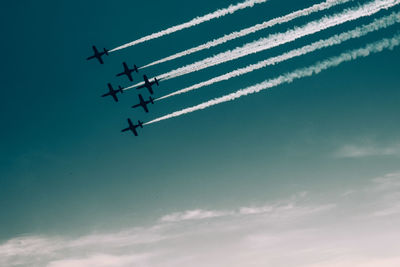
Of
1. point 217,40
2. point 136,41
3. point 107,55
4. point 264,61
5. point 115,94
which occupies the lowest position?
point 264,61

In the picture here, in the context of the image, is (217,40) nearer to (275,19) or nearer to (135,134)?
(275,19)

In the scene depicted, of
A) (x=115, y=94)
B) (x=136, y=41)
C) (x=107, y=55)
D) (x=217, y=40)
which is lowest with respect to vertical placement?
(x=217, y=40)

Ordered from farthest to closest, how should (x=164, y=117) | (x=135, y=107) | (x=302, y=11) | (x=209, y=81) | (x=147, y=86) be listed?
(x=135, y=107) → (x=147, y=86) → (x=164, y=117) → (x=209, y=81) → (x=302, y=11)

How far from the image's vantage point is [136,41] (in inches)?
1537

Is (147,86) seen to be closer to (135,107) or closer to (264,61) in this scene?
(135,107)

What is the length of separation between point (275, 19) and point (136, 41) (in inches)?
588

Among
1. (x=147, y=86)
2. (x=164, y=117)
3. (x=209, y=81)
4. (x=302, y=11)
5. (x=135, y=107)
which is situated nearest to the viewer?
(x=302, y=11)

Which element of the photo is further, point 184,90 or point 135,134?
point 135,134

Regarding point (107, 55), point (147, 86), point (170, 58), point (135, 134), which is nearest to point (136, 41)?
point (170, 58)

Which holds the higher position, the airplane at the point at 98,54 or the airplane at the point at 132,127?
the airplane at the point at 98,54

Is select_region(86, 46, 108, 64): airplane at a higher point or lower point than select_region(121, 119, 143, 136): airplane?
higher

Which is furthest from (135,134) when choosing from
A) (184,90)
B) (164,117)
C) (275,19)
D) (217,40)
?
(275,19)

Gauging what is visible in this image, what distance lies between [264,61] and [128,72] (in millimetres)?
26166

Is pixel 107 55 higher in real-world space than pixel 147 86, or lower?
higher
